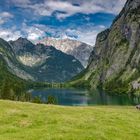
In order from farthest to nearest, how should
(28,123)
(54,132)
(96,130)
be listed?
(28,123) → (96,130) → (54,132)

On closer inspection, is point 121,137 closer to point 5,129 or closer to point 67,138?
point 67,138

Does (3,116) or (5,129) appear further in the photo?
(3,116)

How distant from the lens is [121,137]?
38594 mm

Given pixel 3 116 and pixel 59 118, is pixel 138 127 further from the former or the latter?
pixel 3 116

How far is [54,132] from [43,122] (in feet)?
26.5

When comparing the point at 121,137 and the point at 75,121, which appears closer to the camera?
the point at 121,137

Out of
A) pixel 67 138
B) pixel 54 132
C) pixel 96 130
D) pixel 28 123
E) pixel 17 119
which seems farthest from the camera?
pixel 17 119

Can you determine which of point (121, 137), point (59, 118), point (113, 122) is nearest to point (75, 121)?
point (59, 118)

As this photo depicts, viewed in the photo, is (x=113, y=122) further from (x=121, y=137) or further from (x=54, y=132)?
(x=54, y=132)

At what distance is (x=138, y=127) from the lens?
47062 millimetres

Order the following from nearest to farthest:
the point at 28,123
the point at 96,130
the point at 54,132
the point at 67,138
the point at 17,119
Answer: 1. the point at 67,138
2. the point at 54,132
3. the point at 96,130
4. the point at 28,123
5. the point at 17,119

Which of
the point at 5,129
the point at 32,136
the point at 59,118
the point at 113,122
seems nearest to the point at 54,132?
the point at 32,136

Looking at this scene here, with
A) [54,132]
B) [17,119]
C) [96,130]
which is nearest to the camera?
[54,132]

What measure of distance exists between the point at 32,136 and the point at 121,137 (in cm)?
1018
